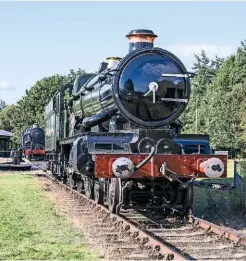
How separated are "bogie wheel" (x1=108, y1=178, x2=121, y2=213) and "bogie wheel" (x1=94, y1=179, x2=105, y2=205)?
73 cm

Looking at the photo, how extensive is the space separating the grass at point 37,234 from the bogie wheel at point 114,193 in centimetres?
95

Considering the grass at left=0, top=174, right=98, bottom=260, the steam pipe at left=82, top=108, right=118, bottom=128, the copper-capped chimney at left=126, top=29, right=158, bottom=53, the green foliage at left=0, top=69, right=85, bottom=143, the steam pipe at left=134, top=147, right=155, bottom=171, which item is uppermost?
the green foliage at left=0, top=69, right=85, bottom=143

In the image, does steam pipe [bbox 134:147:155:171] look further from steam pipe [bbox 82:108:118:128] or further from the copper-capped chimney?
the copper-capped chimney


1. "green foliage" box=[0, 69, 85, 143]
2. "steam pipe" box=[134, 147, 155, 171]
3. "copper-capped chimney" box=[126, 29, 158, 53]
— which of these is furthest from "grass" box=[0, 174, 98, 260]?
"green foliage" box=[0, 69, 85, 143]

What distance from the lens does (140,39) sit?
11.1m

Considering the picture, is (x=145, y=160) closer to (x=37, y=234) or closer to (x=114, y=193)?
(x=114, y=193)

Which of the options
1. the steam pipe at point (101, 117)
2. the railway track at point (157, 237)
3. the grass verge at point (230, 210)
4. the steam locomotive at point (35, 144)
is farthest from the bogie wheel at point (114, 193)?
the steam locomotive at point (35, 144)

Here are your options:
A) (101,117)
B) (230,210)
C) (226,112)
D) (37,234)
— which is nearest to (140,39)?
(101,117)

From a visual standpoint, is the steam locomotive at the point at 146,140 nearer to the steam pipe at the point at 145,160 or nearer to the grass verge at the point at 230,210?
the steam pipe at the point at 145,160

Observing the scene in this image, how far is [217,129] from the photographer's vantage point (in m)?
51.6

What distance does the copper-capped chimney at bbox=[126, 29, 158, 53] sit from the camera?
11078 mm

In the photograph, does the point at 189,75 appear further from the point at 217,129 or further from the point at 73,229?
the point at 217,129

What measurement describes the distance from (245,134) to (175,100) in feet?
117

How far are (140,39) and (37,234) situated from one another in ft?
15.0
